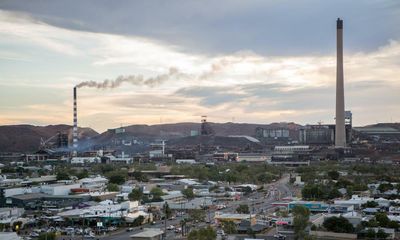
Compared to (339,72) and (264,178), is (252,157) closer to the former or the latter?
(339,72)


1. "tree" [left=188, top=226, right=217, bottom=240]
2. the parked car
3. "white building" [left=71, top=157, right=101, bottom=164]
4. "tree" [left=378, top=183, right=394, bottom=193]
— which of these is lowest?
the parked car

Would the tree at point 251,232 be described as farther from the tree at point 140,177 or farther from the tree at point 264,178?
the tree at point 140,177

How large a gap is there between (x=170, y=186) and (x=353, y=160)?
19.4 m

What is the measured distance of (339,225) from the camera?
477 inches

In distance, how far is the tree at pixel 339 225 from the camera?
12070mm

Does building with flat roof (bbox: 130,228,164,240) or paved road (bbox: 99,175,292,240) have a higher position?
building with flat roof (bbox: 130,228,164,240)

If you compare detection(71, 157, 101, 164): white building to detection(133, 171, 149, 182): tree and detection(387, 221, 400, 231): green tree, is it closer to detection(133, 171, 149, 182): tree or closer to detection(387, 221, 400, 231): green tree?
detection(133, 171, 149, 182): tree

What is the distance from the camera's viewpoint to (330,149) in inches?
1714

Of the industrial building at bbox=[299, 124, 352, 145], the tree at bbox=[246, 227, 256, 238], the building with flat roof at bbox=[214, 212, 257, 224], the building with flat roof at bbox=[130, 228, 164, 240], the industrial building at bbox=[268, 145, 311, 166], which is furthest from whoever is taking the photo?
the industrial building at bbox=[299, 124, 352, 145]

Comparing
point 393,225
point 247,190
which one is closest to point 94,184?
point 247,190

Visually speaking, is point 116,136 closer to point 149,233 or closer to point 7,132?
point 7,132

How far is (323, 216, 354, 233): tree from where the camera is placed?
39.6 feet

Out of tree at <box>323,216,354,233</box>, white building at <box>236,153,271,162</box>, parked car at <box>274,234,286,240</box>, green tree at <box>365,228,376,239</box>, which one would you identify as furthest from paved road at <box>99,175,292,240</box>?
white building at <box>236,153,271,162</box>

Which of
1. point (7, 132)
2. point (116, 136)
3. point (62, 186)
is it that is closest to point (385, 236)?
point (62, 186)
